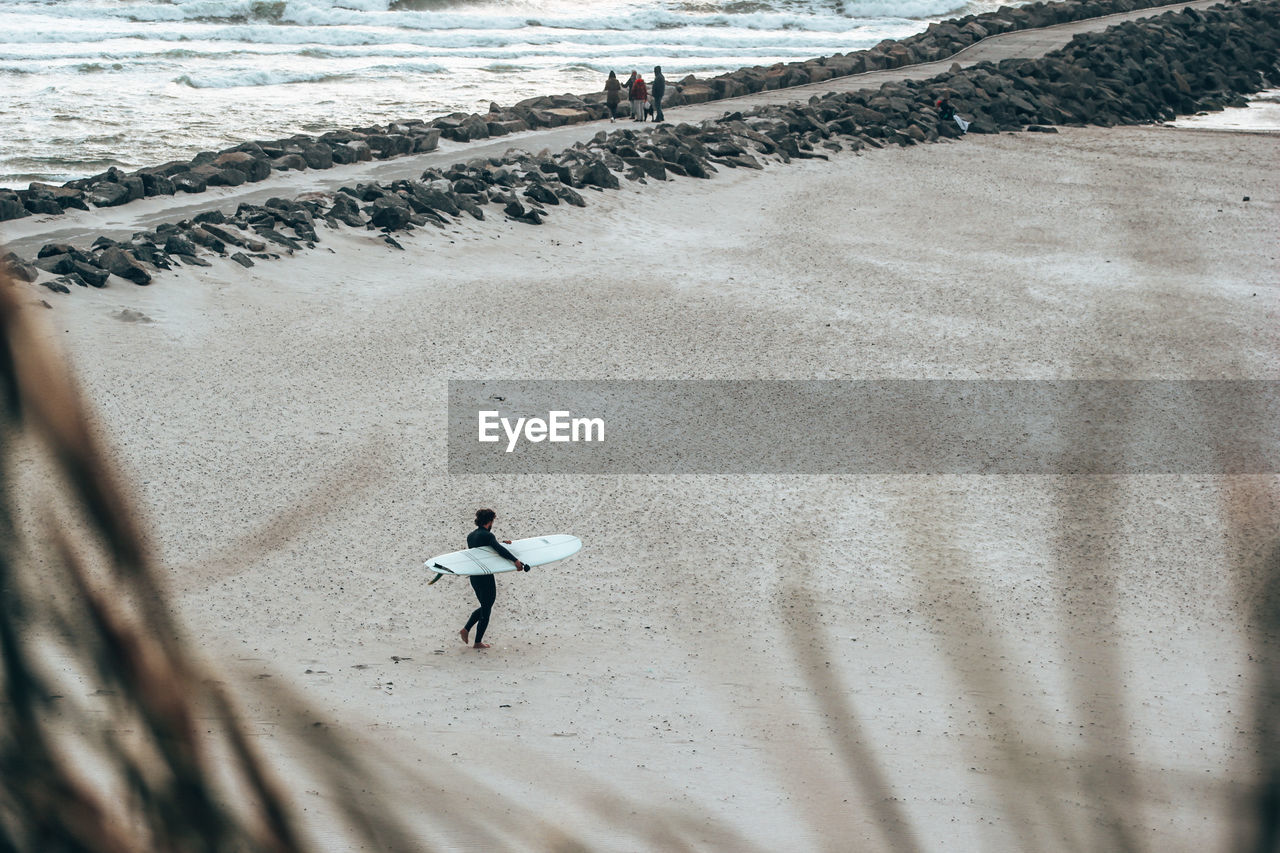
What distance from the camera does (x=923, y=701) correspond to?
8.73m

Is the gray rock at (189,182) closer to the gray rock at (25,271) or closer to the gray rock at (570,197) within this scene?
the gray rock at (25,271)

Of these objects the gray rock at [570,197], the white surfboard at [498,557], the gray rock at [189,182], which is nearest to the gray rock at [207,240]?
the gray rock at [189,182]

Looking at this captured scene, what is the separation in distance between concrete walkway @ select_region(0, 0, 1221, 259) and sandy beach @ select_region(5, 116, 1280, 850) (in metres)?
3.32

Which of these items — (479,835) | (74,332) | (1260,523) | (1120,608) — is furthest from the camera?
(74,332)

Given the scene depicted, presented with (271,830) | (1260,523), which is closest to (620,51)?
(1260,523)

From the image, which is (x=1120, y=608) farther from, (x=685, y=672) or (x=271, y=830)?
(x=271, y=830)

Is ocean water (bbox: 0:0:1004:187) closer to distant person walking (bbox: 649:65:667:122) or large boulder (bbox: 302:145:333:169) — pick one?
large boulder (bbox: 302:145:333:169)

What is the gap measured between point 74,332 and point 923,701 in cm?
1106

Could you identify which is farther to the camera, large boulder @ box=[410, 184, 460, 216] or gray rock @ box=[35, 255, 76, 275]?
large boulder @ box=[410, 184, 460, 216]

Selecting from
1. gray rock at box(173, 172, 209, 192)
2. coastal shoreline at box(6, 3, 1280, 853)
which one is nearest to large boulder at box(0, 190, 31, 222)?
coastal shoreline at box(6, 3, 1280, 853)

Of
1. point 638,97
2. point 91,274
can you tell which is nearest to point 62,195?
point 91,274

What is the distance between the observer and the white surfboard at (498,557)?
28.3 feet

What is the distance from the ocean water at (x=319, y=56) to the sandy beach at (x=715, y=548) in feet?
45.1

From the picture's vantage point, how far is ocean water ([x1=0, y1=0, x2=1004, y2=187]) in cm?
3244
